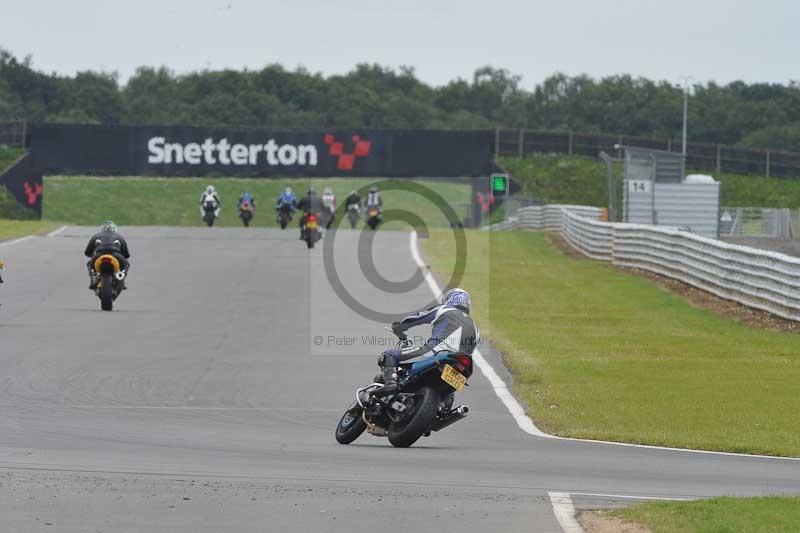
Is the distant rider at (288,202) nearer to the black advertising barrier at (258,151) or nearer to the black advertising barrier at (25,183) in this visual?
the black advertising barrier at (258,151)

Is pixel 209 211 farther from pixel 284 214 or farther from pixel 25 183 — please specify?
pixel 25 183

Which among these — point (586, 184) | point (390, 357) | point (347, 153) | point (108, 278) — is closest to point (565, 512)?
point (390, 357)

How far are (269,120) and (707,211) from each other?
270 ft

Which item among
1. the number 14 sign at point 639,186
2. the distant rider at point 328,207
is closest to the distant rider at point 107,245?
the number 14 sign at point 639,186

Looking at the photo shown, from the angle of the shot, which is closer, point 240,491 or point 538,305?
→ point 240,491

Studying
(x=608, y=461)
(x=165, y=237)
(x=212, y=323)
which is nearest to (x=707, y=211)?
(x=165, y=237)

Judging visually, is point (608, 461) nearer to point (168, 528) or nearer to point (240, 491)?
point (240, 491)

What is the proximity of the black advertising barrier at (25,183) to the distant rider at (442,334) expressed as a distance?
4964 centimetres

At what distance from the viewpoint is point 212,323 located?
24.5m

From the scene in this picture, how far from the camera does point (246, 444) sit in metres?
13.2

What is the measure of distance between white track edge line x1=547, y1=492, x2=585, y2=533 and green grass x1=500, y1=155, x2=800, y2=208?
207 ft

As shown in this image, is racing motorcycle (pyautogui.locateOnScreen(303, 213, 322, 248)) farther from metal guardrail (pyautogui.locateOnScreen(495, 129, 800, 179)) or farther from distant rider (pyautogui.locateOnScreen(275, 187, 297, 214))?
metal guardrail (pyautogui.locateOnScreen(495, 129, 800, 179))

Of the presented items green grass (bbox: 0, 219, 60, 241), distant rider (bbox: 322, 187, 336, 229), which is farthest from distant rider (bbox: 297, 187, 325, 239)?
distant rider (bbox: 322, 187, 336, 229)

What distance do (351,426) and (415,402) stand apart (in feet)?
2.33
